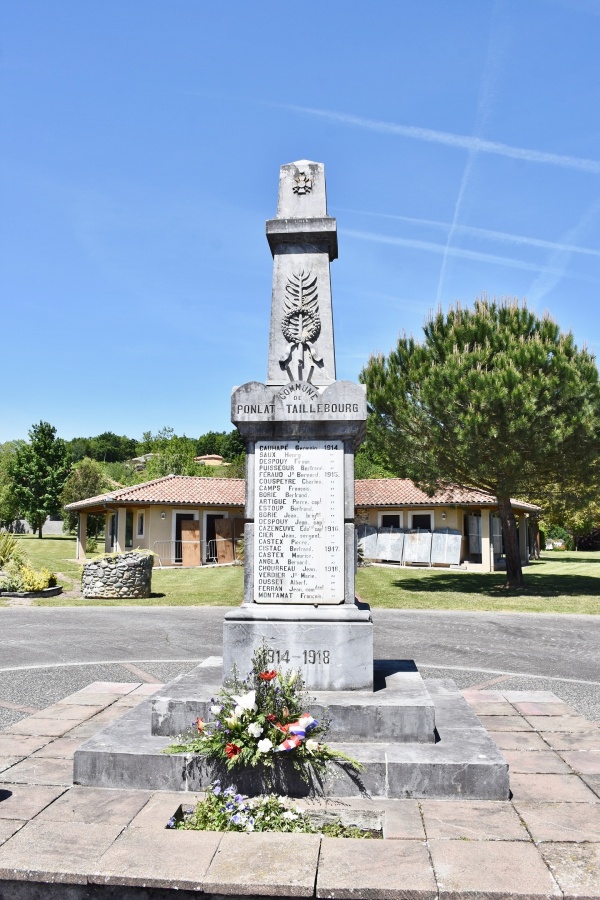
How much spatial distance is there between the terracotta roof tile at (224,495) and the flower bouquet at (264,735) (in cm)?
2372

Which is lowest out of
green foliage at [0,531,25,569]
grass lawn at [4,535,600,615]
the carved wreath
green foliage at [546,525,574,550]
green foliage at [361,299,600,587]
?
grass lawn at [4,535,600,615]

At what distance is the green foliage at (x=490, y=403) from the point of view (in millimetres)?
17531

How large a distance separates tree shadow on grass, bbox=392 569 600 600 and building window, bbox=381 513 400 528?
5536 millimetres

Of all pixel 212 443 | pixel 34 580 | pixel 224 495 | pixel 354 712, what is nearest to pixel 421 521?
pixel 224 495

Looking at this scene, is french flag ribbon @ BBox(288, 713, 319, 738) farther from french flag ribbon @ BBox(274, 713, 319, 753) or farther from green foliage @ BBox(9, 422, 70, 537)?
green foliage @ BBox(9, 422, 70, 537)

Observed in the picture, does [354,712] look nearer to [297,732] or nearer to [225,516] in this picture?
[297,732]

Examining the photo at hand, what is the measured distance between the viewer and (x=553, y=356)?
17984mm

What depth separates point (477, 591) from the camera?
20.2 metres

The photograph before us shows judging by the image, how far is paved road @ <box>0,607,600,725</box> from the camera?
24.8 ft

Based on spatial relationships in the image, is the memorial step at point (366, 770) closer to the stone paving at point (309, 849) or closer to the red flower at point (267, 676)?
the stone paving at point (309, 849)

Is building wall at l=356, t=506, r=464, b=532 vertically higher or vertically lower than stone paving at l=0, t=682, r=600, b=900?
higher

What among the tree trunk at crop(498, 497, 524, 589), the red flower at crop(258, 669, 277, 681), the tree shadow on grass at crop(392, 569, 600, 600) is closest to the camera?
the red flower at crop(258, 669, 277, 681)

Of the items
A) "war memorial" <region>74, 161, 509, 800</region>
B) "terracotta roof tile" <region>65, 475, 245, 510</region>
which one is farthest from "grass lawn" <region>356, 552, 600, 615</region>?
"war memorial" <region>74, 161, 509, 800</region>

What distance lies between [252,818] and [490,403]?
49.5 feet
